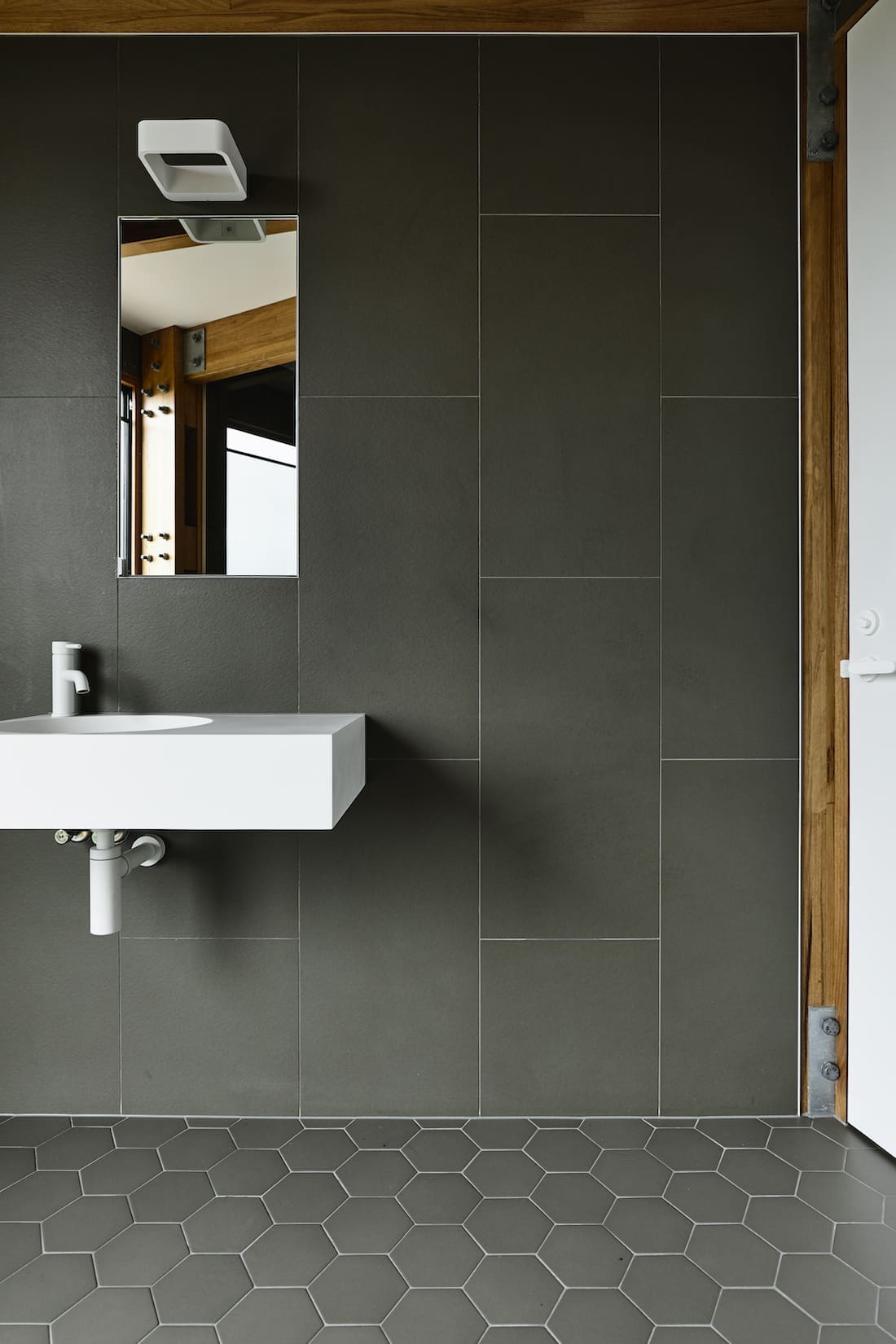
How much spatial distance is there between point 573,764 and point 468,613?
0.41 meters

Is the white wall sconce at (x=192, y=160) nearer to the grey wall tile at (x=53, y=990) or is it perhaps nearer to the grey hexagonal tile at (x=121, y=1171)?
the grey wall tile at (x=53, y=990)

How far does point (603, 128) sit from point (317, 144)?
63 cm

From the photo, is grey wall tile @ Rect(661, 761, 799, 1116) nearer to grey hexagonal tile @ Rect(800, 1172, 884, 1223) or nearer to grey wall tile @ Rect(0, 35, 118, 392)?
grey hexagonal tile @ Rect(800, 1172, 884, 1223)

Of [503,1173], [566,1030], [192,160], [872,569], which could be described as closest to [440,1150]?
[503,1173]

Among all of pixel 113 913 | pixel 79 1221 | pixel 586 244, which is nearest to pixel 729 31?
pixel 586 244

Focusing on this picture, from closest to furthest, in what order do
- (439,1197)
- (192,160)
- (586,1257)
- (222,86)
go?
(586,1257) < (439,1197) < (192,160) < (222,86)

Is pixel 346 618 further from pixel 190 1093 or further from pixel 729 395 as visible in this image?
pixel 190 1093

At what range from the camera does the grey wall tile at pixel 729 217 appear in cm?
188

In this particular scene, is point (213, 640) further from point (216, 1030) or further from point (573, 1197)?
point (573, 1197)

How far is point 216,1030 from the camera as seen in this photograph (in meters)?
1.91

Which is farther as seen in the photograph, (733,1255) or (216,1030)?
(216,1030)

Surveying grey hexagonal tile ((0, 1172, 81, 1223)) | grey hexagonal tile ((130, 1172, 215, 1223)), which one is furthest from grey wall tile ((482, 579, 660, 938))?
grey hexagonal tile ((0, 1172, 81, 1223))

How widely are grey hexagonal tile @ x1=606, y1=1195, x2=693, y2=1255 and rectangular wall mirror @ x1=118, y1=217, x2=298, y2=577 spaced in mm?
1445

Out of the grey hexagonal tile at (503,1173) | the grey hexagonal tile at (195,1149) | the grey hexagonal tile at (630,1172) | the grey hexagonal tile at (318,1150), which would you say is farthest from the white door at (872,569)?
the grey hexagonal tile at (195,1149)
